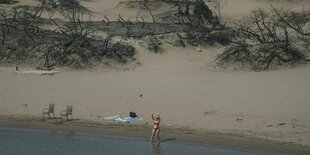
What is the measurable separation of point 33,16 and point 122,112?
13104 millimetres

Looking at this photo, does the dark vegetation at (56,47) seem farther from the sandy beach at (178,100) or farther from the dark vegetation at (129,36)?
the sandy beach at (178,100)

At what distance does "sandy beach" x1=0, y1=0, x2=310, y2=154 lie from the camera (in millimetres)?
16688

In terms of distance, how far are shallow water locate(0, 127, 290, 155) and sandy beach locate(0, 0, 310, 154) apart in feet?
1.94

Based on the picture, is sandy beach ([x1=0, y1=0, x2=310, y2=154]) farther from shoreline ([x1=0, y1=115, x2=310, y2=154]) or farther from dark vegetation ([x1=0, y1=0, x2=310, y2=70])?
dark vegetation ([x1=0, y1=0, x2=310, y2=70])

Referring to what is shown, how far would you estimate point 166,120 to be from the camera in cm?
1792

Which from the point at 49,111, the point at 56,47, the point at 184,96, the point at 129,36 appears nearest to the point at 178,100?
the point at 184,96

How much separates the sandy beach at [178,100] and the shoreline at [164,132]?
3 centimetres

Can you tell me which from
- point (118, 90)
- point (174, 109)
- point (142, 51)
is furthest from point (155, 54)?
point (174, 109)

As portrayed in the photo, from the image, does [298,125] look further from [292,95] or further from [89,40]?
[89,40]

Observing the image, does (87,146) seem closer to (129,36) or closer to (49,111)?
(49,111)

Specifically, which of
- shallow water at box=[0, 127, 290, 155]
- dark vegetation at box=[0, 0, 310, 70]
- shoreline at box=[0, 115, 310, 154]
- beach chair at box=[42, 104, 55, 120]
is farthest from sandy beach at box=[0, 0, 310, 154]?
dark vegetation at box=[0, 0, 310, 70]

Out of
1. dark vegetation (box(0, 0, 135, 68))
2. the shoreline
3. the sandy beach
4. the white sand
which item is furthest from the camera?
dark vegetation (box(0, 0, 135, 68))

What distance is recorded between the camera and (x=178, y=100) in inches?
779

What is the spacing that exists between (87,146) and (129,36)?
42.4 feet
